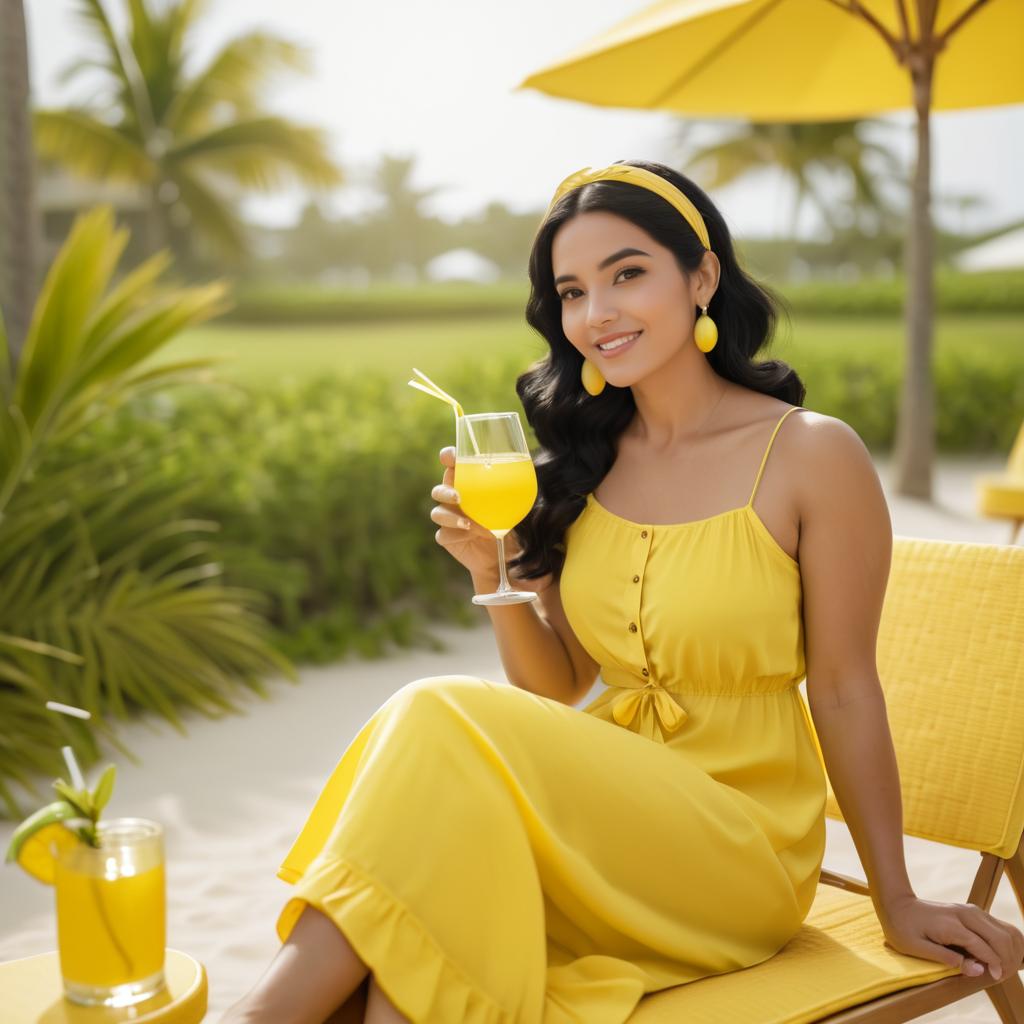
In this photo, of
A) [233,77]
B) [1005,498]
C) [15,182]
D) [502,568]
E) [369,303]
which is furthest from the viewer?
[369,303]

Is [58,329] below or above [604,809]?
above

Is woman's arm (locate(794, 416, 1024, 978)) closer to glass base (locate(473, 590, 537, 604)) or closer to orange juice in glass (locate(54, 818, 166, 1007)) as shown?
glass base (locate(473, 590, 537, 604))

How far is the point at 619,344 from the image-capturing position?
234cm

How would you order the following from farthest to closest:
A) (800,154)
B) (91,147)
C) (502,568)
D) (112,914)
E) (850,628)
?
(800,154) < (91,147) < (502,568) < (850,628) < (112,914)

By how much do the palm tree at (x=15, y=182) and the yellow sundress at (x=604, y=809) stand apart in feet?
14.2

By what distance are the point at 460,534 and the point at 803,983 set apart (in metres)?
1.02

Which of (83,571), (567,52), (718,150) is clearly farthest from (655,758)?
(718,150)

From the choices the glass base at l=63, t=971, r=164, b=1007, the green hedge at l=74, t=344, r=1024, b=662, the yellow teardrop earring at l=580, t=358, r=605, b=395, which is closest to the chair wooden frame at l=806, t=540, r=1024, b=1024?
the yellow teardrop earring at l=580, t=358, r=605, b=395

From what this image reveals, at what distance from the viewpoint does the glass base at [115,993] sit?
5.29 ft

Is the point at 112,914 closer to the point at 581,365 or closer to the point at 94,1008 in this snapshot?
the point at 94,1008

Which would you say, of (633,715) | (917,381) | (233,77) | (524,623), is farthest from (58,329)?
(233,77)

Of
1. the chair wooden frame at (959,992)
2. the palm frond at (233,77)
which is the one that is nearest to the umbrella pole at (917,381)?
the chair wooden frame at (959,992)

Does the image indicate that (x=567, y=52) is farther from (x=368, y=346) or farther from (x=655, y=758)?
(x=368, y=346)

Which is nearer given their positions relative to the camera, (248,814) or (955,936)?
(955,936)
